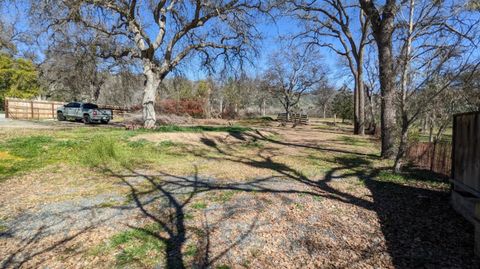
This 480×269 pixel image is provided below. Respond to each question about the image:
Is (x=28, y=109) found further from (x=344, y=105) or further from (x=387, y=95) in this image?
(x=344, y=105)

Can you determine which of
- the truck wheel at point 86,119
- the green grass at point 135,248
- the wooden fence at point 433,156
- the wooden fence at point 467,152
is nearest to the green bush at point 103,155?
the green grass at point 135,248

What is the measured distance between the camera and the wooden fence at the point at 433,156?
7.18 m

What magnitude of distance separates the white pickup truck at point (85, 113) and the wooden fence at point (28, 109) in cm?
326

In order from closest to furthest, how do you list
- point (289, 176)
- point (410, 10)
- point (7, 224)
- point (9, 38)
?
point (7, 224), point (289, 176), point (410, 10), point (9, 38)

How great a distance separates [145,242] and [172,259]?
1.89 ft

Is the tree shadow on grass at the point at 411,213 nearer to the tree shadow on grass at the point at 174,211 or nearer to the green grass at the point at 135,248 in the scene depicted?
the tree shadow on grass at the point at 174,211

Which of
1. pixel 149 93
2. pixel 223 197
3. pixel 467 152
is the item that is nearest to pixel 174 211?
pixel 223 197

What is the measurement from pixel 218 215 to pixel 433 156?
6624mm

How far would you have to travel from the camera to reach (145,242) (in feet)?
11.9

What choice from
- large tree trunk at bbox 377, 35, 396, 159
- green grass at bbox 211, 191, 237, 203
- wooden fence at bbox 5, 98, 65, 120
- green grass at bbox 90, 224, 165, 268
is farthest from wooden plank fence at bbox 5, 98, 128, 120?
large tree trunk at bbox 377, 35, 396, 159

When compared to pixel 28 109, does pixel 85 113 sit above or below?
below

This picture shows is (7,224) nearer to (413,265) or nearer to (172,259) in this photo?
(172,259)

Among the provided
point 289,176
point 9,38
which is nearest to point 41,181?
point 289,176

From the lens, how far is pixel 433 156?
7.93 metres
